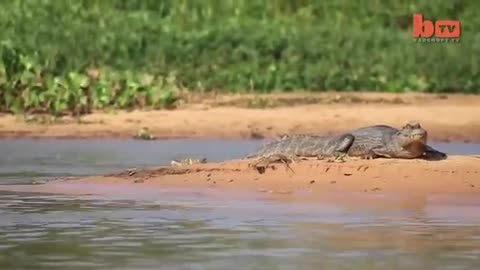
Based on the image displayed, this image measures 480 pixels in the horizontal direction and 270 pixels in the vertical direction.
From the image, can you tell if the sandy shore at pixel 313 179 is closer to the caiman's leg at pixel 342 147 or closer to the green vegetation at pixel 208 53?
the caiman's leg at pixel 342 147

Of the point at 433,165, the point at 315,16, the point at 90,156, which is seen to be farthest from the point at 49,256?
the point at 315,16

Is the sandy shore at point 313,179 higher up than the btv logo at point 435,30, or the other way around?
the btv logo at point 435,30

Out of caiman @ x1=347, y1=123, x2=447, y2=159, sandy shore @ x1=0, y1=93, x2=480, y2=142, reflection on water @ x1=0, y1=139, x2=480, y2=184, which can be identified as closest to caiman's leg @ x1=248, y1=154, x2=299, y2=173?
caiman @ x1=347, y1=123, x2=447, y2=159

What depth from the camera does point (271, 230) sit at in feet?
34.0

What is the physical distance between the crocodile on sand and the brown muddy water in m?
1.23

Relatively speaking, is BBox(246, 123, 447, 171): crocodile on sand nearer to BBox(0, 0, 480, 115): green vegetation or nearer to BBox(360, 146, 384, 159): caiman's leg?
BBox(360, 146, 384, 159): caiman's leg

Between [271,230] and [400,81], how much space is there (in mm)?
13270

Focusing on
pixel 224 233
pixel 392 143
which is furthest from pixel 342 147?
pixel 224 233

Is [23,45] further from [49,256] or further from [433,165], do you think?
[49,256]

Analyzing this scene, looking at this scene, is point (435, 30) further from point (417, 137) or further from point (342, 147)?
point (417, 137)

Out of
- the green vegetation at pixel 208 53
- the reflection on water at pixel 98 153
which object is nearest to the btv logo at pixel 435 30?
the green vegetation at pixel 208 53

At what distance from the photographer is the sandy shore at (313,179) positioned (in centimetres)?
1288

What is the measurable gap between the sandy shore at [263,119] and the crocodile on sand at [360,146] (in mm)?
5813

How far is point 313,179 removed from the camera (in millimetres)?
13188
